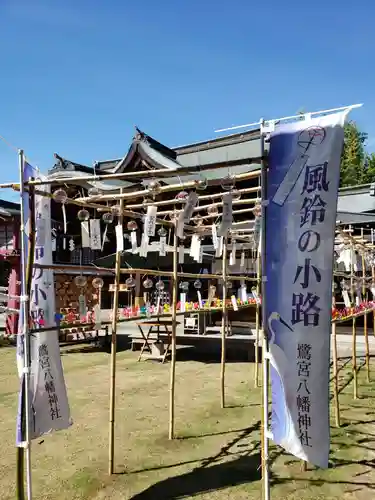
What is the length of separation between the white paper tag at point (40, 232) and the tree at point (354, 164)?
42.5 meters

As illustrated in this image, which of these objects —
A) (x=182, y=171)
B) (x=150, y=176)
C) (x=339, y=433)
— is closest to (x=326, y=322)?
(x=182, y=171)

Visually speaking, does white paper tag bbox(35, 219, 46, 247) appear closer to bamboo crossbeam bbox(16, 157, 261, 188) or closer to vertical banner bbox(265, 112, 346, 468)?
bamboo crossbeam bbox(16, 157, 261, 188)

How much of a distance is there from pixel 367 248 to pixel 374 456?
20.3 feet

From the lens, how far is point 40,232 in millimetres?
5332

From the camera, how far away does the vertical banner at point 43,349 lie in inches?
200

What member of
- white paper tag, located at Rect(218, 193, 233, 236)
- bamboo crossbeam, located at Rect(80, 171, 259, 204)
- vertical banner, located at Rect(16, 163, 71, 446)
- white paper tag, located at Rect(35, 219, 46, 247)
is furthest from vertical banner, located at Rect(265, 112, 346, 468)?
white paper tag, located at Rect(35, 219, 46, 247)

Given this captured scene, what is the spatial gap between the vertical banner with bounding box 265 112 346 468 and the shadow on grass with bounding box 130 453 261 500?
1.85m

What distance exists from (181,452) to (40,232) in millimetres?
4086

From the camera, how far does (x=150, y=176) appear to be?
4707mm

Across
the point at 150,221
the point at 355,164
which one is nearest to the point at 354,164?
the point at 355,164

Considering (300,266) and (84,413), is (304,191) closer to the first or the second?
(300,266)

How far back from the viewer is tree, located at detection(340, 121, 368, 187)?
4488cm

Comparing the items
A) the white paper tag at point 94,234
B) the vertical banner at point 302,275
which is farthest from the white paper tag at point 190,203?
the vertical banner at point 302,275

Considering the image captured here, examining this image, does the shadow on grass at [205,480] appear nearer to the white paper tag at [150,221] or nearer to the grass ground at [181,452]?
the grass ground at [181,452]
